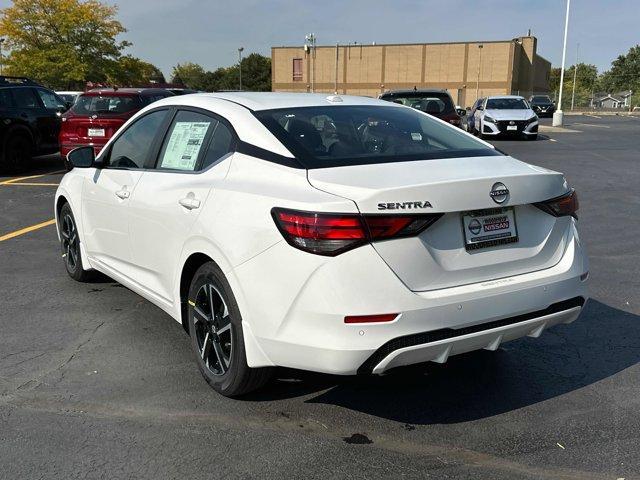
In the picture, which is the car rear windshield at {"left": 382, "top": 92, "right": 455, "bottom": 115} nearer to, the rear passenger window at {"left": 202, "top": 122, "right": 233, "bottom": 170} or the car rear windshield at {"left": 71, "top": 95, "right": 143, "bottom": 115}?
the car rear windshield at {"left": 71, "top": 95, "right": 143, "bottom": 115}

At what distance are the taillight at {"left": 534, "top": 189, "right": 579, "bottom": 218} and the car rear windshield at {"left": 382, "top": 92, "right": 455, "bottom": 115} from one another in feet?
37.2

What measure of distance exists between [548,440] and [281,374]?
1483 millimetres

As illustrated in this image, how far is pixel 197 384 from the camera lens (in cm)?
361

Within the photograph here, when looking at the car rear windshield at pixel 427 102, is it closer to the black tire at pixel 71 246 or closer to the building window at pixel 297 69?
the black tire at pixel 71 246

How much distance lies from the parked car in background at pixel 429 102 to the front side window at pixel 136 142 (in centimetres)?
1022

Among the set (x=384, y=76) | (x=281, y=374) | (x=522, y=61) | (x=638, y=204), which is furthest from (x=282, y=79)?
(x=281, y=374)

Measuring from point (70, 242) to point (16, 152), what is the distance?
28.8 ft

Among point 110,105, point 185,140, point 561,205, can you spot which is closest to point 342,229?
point 561,205

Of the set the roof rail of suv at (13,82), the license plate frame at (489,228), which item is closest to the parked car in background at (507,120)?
the roof rail of suv at (13,82)

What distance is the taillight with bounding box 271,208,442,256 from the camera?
8.71 feet

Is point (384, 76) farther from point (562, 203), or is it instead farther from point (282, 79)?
point (562, 203)

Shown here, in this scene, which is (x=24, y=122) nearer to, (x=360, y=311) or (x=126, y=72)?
(x=360, y=311)

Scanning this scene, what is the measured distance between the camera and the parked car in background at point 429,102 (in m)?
14.3

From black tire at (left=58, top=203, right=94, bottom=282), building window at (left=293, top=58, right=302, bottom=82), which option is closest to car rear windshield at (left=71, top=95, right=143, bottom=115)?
black tire at (left=58, top=203, right=94, bottom=282)
